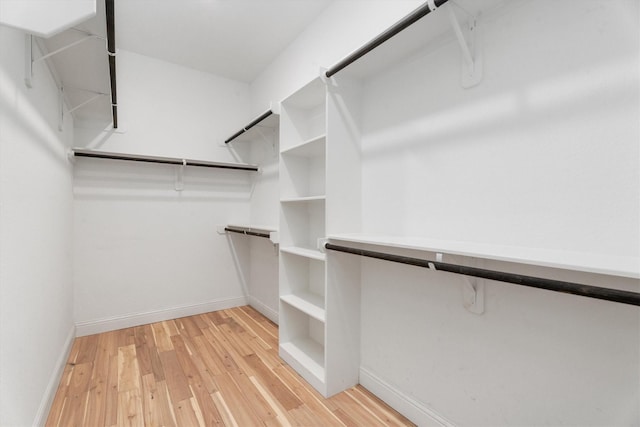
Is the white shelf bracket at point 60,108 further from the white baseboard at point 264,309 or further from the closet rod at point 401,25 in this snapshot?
the white baseboard at point 264,309

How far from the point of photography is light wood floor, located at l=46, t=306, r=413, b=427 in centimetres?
155

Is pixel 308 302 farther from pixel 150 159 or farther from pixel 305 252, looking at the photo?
pixel 150 159

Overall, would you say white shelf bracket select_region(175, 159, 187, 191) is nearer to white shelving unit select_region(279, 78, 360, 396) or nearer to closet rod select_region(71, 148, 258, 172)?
closet rod select_region(71, 148, 258, 172)

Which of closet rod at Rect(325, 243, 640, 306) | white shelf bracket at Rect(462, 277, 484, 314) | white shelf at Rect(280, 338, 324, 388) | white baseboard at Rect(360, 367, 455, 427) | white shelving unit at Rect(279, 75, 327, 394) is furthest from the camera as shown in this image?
white shelving unit at Rect(279, 75, 327, 394)

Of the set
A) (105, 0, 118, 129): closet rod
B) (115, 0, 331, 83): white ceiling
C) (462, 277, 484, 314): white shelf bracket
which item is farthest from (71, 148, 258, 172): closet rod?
(462, 277, 484, 314): white shelf bracket

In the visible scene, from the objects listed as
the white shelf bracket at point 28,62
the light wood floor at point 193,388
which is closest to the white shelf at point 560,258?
the light wood floor at point 193,388

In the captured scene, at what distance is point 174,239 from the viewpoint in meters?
2.98

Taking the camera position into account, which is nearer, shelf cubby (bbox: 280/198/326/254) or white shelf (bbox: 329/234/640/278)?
white shelf (bbox: 329/234/640/278)

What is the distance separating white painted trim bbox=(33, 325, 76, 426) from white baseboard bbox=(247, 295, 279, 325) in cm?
155

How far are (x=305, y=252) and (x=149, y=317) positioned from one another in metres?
1.97

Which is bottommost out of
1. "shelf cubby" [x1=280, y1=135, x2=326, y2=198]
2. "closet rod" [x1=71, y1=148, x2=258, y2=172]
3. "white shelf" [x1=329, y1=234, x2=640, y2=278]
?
"white shelf" [x1=329, y1=234, x2=640, y2=278]

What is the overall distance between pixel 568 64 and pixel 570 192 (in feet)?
1.46

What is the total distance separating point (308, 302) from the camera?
202cm

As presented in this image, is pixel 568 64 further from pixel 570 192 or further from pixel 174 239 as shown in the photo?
pixel 174 239
